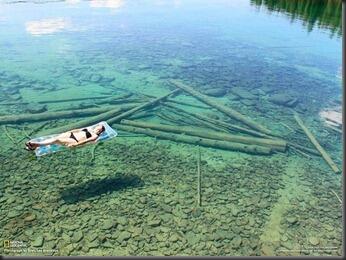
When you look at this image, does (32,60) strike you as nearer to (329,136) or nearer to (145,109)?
(145,109)

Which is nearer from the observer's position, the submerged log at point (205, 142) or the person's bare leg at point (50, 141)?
the person's bare leg at point (50, 141)

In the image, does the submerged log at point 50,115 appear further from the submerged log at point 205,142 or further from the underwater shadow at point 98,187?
the underwater shadow at point 98,187

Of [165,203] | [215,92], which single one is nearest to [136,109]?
[215,92]

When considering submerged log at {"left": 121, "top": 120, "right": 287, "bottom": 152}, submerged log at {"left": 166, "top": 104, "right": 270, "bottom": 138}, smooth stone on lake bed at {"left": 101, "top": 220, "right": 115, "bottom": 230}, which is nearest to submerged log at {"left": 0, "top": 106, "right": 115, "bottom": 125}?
submerged log at {"left": 121, "top": 120, "right": 287, "bottom": 152}

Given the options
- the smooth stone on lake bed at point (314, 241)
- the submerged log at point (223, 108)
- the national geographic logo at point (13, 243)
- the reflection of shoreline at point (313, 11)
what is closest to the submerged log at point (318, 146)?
the submerged log at point (223, 108)

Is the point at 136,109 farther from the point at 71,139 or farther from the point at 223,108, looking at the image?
the point at 71,139

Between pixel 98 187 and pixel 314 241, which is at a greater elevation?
pixel 98 187
